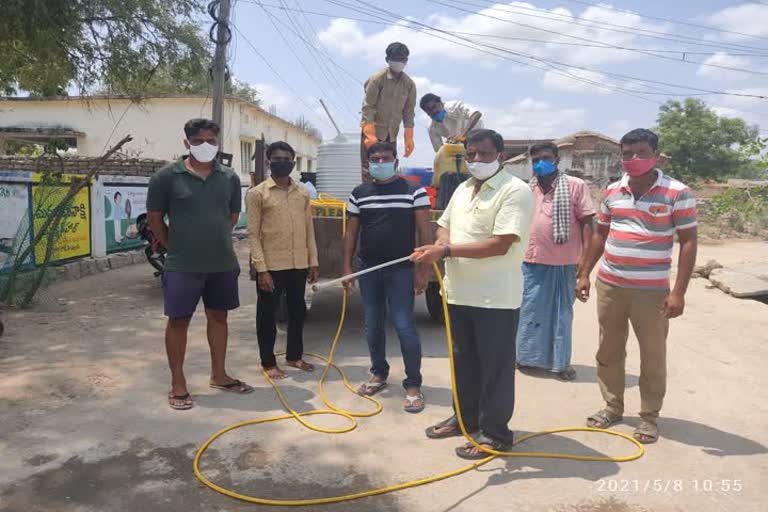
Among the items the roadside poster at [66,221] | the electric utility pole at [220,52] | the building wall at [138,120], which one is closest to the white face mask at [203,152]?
the roadside poster at [66,221]

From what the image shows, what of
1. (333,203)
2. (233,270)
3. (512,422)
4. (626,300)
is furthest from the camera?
(333,203)

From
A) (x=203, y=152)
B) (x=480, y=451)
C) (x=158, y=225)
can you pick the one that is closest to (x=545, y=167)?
(x=480, y=451)

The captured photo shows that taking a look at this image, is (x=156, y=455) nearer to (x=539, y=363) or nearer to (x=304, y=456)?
(x=304, y=456)

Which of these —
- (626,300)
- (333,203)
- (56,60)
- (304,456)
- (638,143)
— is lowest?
(304,456)

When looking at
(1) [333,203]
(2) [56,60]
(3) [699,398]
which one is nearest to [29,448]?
(1) [333,203]

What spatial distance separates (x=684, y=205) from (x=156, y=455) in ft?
10.6

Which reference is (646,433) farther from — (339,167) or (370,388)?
(339,167)

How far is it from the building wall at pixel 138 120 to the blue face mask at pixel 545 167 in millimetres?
16361

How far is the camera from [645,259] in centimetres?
334

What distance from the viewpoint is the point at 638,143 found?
3324 millimetres

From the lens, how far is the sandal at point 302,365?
466 cm

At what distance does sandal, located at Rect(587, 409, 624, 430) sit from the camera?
362 centimetres

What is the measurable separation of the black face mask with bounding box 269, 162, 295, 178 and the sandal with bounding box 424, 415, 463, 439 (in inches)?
81.5
